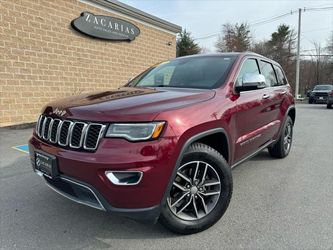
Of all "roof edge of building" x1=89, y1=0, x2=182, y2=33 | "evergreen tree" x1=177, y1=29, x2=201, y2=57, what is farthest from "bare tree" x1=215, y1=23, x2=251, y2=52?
"roof edge of building" x1=89, y1=0, x2=182, y2=33

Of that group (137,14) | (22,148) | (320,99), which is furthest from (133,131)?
(320,99)

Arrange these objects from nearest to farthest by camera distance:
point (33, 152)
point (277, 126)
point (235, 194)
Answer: point (33, 152), point (235, 194), point (277, 126)

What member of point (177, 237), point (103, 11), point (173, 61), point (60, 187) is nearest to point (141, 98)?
point (60, 187)

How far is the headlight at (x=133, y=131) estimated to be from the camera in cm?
235

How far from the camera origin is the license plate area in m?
2.60

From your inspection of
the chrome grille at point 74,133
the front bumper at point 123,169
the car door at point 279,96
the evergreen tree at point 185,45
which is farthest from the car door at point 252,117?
the evergreen tree at point 185,45

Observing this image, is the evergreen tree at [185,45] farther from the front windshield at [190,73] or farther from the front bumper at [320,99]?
the front windshield at [190,73]

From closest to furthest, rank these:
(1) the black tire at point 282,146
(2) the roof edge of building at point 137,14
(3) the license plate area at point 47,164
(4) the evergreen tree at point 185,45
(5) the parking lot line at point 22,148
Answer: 1. (3) the license plate area at point 47,164
2. (1) the black tire at point 282,146
3. (5) the parking lot line at point 22,148
4. (2) the roof edge of building at point 137,14
5. (4) the evergreen tree at point 185,45

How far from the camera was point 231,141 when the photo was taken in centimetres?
325

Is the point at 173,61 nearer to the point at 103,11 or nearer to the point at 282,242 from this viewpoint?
the point at 282,242

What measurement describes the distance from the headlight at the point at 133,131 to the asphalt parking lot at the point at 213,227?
100 centimetres

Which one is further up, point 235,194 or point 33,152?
point 33,152

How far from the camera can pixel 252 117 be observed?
375 cm

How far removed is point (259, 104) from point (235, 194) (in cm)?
120
